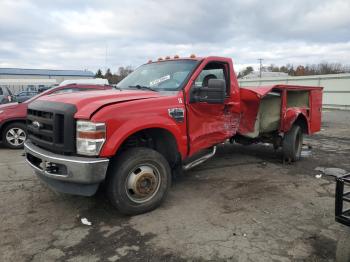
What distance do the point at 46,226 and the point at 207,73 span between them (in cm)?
319

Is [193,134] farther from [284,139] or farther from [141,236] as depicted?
[284,139]

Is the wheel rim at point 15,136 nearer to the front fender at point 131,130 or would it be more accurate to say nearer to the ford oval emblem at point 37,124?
the ford oval emblem at point 37,124

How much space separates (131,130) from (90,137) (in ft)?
1.63

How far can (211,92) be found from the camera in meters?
4.51

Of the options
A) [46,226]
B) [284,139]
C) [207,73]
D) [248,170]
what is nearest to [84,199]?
[46,226]

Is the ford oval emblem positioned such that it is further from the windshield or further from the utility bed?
the utility bed

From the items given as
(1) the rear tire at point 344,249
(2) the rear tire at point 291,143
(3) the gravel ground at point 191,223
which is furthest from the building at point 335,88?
(1) the rear tire at point 344,249

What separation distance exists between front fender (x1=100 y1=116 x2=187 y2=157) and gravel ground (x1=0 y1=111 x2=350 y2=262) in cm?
89

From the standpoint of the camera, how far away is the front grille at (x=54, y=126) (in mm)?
3656

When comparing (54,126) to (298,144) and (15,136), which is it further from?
(298,144)

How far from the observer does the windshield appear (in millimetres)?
4816

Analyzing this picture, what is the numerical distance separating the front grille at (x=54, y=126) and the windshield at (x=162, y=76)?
58.8 inches

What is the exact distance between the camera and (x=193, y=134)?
4.78 meters

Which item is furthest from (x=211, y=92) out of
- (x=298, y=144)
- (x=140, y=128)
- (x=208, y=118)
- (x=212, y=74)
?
(x=298, y=144)
